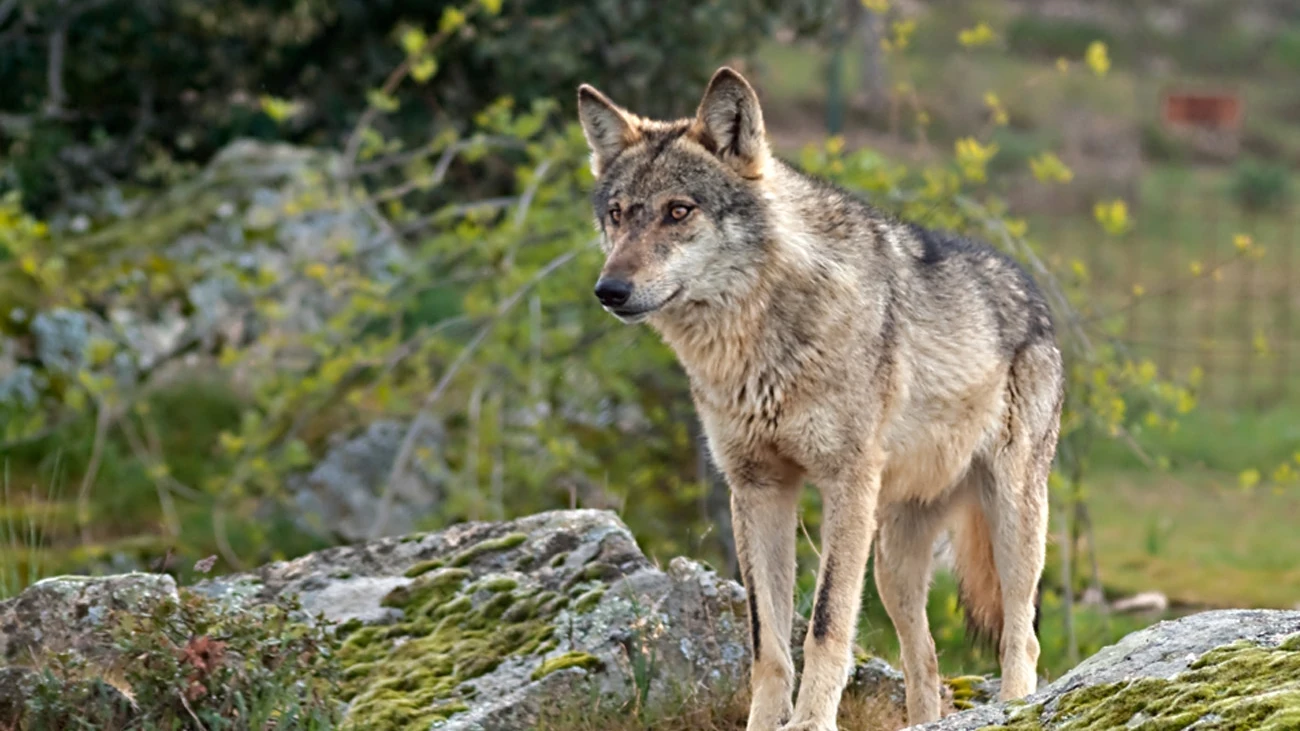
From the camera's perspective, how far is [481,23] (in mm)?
11047

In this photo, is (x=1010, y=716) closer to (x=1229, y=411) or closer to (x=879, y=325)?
(x=879, y=325)

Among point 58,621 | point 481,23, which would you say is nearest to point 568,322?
point 481,23

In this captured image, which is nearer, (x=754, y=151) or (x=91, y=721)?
(x=91, y=721)

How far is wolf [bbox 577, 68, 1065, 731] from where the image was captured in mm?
5082

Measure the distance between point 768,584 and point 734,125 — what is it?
1543 mm

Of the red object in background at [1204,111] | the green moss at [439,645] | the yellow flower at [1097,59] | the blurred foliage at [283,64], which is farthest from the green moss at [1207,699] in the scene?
the red object in background at [1204,111]

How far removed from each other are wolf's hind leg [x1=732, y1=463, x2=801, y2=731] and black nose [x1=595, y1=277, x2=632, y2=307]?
2.47 feet

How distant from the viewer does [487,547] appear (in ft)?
19.4

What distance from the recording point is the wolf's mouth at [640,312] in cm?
505

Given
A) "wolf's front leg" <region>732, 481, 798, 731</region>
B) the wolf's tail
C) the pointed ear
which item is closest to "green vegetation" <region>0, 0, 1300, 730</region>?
"wolf's front leg" <region>732, 481, 798, 731</region>

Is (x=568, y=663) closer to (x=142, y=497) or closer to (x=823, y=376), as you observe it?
(x=823, y=376)

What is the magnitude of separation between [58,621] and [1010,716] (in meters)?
2.96

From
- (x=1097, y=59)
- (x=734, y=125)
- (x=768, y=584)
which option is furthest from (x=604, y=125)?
(x=1097, y=59)

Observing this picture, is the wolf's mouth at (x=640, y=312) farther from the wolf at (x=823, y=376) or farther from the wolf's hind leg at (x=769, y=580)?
the wolf's hind leg at (x=769, y=580)
